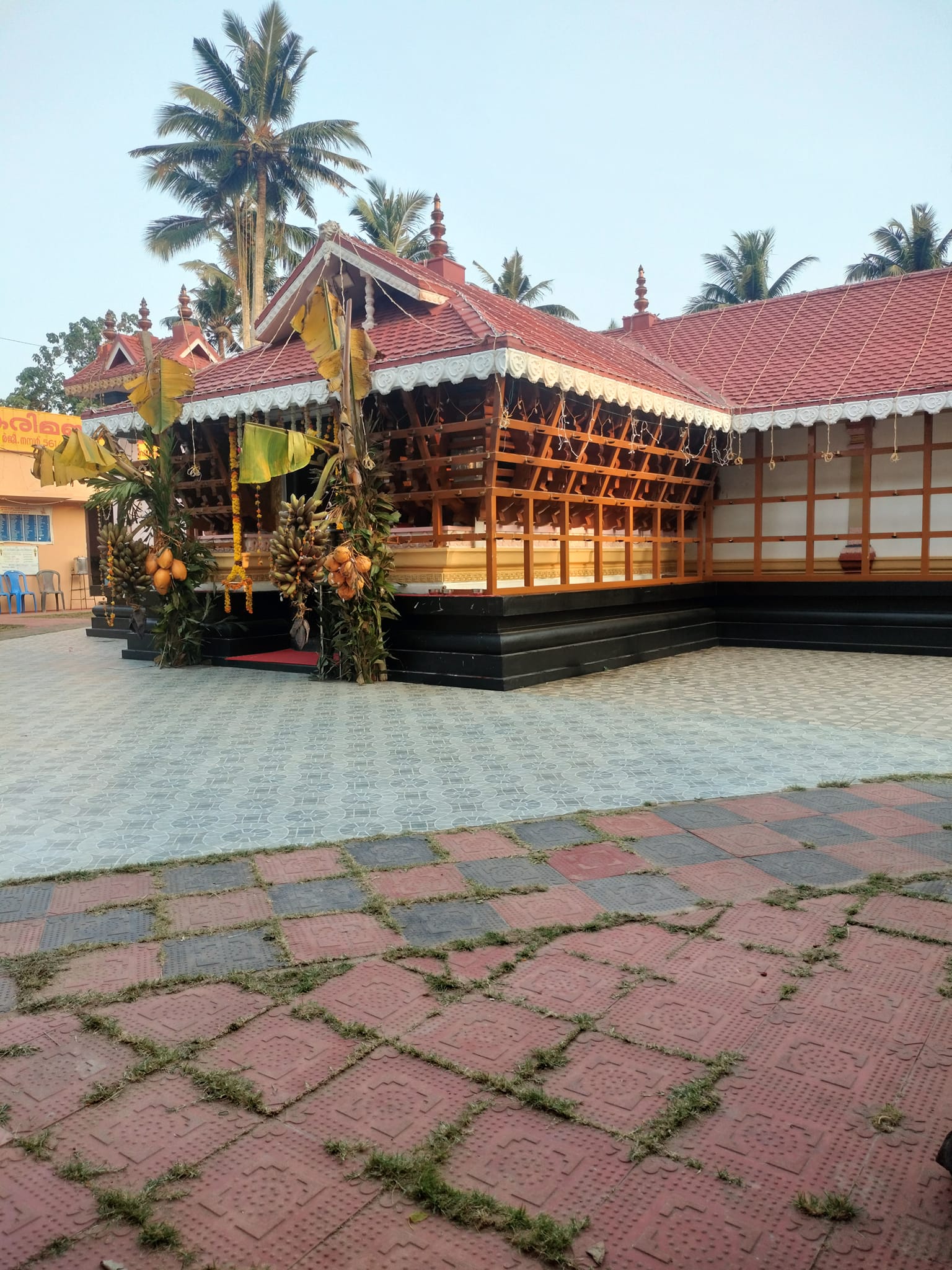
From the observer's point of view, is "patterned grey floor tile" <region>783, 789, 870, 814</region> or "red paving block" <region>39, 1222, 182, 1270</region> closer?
"red paving block" <region>39, 1222, 182, 1270</region>

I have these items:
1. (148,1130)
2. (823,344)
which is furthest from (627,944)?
(823,344)

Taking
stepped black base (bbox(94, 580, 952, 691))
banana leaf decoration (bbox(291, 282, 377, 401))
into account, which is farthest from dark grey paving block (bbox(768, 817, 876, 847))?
banana leaf decoration (bbox(291, 282, 377, 401))

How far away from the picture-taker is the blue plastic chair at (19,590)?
899 inches

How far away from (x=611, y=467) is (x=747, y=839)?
695cm

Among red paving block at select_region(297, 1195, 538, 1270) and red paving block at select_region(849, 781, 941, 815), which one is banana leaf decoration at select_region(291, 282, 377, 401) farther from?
red paving block at select_region(297, 1195, 538, 1270)

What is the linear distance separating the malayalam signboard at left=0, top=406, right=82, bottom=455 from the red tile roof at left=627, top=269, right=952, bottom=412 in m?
16.6

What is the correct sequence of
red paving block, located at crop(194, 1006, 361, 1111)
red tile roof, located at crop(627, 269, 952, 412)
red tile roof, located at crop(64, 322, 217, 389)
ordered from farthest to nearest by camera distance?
red tile roof, located at crop(64, 322, 217, 389) < red tile roof, located at crop(627, 269, 952, 412) < red paving block, located at crop(194, 1006, 361, 1111)

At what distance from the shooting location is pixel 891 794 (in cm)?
455

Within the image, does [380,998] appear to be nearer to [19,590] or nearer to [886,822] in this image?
[886,822]

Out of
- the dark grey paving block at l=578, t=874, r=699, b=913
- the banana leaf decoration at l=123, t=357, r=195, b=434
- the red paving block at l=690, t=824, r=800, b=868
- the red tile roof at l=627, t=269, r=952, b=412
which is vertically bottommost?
the red paving block at l=690, t=824, r=800, b=868

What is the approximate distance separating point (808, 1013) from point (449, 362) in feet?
22.2

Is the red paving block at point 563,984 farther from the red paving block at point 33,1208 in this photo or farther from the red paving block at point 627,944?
the red paving block at point 33,1208

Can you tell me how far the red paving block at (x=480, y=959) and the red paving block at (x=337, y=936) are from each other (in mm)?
221

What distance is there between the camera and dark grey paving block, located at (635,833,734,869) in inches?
142
